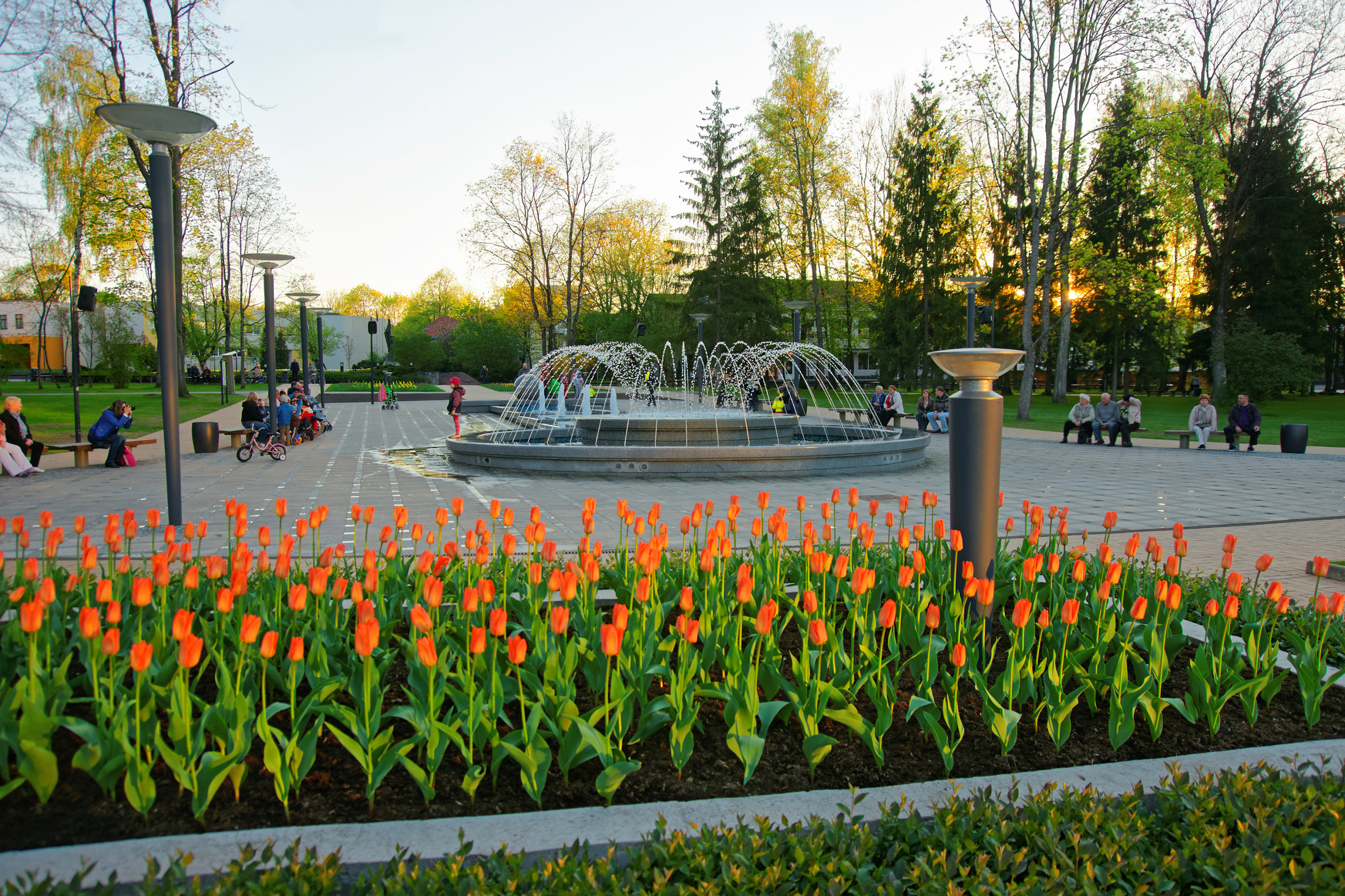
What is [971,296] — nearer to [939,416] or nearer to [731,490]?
[939,416]

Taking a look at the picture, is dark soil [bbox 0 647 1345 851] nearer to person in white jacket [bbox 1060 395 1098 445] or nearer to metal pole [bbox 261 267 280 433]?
metal pole [bbox 261 267 280 433]

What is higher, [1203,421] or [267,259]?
[267,259]

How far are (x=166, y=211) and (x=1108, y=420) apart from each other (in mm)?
19818

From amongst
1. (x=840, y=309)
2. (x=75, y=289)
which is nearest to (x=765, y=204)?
(x=840, y=309)

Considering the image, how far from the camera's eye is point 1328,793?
8.26ft

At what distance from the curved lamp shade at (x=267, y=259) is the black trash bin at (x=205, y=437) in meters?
3.52

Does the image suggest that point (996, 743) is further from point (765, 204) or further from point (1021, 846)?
point (765, 204)

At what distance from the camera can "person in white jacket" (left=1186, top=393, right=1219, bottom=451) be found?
18.5m

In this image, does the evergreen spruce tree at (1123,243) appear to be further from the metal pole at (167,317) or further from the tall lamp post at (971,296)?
the metal pole at (167,317)

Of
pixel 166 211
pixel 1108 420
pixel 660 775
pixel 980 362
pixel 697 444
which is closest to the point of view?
pixel 660 775

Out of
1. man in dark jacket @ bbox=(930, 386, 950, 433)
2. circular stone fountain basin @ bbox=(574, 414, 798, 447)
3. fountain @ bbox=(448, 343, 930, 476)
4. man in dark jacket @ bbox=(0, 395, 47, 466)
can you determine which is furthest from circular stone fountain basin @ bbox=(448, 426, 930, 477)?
man in dark jacket @ bbox=(930, 386, 950, 433)

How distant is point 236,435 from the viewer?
1739cm

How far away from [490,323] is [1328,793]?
67433mm

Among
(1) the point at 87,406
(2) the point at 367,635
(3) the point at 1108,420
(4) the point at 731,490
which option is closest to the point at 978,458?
(2) the point at 367,635
